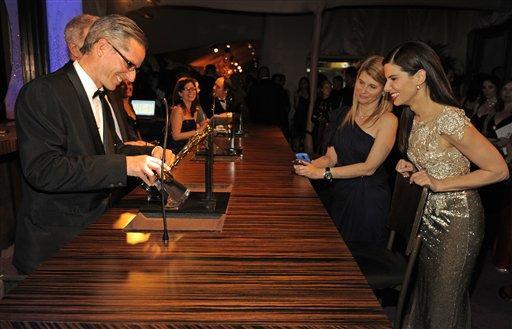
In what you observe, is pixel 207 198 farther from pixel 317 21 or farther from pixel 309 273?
pixel 317 21

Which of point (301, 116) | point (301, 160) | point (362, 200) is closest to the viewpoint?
point (301, 160)

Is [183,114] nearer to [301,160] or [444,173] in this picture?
[301,160]

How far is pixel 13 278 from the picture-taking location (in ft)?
5.58

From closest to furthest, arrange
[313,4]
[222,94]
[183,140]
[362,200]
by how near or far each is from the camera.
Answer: [362,200], [183,140], [222,94], [313,4]

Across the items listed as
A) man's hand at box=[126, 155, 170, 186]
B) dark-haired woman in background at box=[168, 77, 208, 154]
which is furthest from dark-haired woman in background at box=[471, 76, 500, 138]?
man's hand at box=[126, 155, 170, 186]

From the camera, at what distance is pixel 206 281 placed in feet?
3.82

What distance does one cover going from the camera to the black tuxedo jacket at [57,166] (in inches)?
63.1

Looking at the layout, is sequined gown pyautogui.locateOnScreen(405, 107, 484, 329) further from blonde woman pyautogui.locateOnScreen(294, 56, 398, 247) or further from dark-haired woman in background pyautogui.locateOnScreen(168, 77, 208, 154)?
dark-haired woman in background pyautogui.locateOnScreen(168, 77, 208, 154)

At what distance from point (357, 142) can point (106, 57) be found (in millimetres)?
1586

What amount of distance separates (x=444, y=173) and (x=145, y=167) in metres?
1.32

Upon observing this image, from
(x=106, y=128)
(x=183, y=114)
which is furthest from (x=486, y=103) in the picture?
(x=106, y=128)

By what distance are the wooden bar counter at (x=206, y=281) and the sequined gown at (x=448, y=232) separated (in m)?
0.65

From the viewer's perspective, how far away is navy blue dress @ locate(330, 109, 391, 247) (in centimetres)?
265

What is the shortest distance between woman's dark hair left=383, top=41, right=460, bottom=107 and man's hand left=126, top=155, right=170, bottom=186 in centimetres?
116
